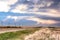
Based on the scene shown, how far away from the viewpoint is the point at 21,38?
1540 mm

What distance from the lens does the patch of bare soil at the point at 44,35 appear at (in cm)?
155

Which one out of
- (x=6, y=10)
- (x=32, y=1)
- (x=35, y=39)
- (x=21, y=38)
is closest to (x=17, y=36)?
(x=21, y=38)

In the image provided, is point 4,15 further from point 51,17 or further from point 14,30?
point 51,17

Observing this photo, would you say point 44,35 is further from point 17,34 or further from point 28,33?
point 17,34

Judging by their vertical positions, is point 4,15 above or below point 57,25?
above

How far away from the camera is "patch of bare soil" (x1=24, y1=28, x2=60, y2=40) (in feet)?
5.08

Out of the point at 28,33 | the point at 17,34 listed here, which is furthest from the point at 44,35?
the point at 17,34

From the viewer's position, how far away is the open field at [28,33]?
1.54 m

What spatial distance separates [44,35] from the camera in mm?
1558

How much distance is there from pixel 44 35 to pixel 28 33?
0.17 metres

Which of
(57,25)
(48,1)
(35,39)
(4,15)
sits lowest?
(35,39)

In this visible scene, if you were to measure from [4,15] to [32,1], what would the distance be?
1.06ft

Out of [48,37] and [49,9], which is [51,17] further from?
[48,37]

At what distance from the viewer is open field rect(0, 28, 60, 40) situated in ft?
5.07
